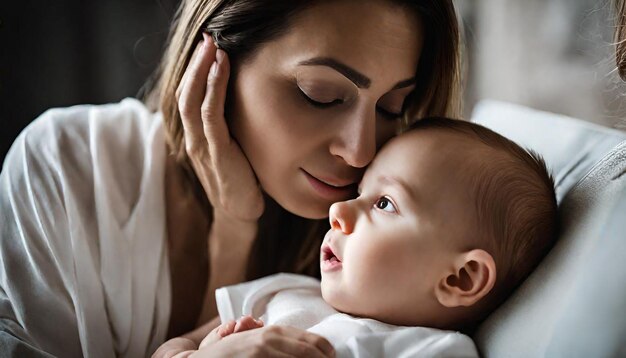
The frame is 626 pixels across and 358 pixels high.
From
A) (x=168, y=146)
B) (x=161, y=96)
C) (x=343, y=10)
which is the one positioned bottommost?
(x=168, y=146)

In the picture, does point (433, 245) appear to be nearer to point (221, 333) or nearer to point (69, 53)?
point (221, 333)

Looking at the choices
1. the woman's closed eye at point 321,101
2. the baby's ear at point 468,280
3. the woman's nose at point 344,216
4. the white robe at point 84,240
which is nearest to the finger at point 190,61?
the white robe at point 84,240

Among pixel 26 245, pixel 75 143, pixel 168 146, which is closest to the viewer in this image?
pixel 26 245

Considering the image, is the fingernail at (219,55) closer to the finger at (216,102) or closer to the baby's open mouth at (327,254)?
the finger at (216,102)

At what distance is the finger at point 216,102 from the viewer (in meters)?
1.35

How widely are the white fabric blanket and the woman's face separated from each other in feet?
0.61

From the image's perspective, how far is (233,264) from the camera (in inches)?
60.3

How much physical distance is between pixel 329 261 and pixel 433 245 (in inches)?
8.0

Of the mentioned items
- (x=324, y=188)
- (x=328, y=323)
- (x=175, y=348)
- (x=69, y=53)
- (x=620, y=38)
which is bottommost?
(x=175, y=348)

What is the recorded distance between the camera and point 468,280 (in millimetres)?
1075

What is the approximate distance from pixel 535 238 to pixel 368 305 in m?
0.31

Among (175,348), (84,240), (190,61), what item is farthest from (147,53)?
(175,348)

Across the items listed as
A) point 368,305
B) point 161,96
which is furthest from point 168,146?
point 368,305

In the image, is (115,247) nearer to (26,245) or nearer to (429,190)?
(26,245)
